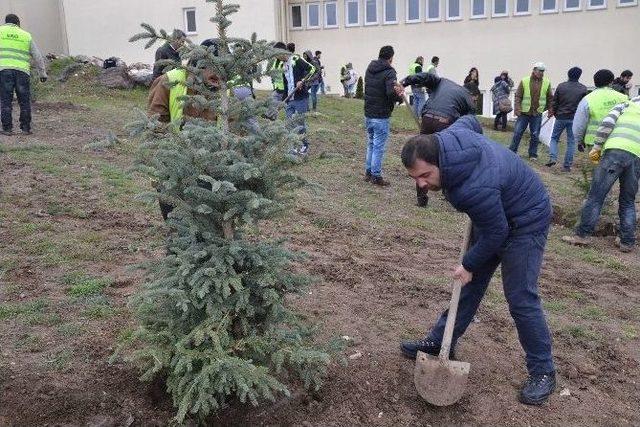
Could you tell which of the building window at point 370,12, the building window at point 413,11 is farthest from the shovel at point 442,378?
the building window at point 370,12

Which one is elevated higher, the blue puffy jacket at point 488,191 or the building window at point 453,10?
the building window at point 453,10

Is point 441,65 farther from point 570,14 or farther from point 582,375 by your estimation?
point 582,375

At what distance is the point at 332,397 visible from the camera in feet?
12.3

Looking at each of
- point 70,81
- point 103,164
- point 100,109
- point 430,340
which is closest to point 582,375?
point 430,340

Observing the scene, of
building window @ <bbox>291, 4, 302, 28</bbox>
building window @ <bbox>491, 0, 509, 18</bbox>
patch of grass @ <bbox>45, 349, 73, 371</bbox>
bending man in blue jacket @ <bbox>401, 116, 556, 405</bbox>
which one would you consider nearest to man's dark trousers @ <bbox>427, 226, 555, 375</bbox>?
bending man in blue jacket @ <bbox>401, 116, 556, 405</bbox>

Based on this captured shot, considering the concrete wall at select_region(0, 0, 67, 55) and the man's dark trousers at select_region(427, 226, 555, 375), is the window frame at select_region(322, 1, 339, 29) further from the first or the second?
the man's dark trousers at select_region(427, 226, 555, 375)

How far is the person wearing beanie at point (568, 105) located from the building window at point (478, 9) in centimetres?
1730

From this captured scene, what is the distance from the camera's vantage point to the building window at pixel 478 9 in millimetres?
27688

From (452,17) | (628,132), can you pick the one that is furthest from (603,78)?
(452,17)

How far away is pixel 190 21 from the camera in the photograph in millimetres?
28500

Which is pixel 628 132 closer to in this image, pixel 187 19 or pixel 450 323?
pixel 450 323

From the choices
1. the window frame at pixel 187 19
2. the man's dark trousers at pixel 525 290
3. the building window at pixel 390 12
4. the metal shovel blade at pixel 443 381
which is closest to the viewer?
the man's dark trousers at pixel 525 290

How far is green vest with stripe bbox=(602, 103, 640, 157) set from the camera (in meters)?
6.46

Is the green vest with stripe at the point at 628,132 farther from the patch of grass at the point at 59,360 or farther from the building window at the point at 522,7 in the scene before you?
the building window at the point at 522,7
